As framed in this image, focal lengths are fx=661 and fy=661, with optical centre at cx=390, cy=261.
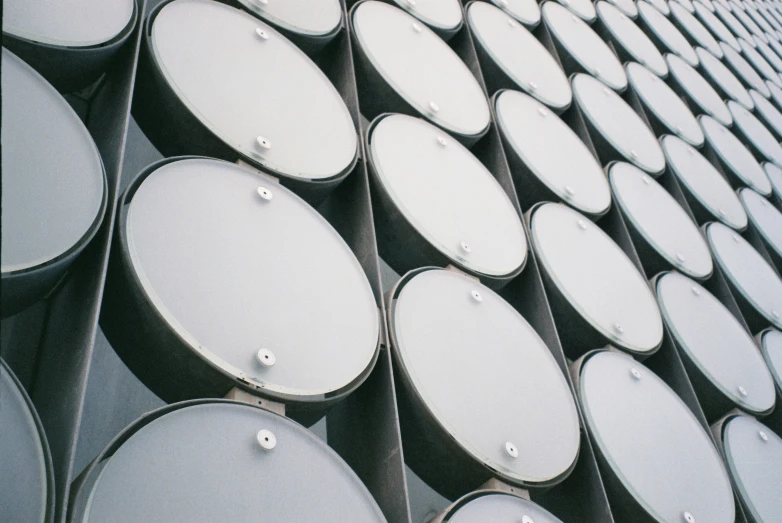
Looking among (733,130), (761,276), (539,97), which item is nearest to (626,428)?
(539,97)

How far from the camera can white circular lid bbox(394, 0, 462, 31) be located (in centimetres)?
209

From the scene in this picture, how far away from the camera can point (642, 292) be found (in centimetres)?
188

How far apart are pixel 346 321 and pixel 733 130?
128 inches

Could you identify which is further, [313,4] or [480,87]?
[480,87]

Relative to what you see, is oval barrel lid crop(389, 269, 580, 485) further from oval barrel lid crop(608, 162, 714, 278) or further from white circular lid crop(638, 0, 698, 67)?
white circular lid crop(638, 0, 698, 67)

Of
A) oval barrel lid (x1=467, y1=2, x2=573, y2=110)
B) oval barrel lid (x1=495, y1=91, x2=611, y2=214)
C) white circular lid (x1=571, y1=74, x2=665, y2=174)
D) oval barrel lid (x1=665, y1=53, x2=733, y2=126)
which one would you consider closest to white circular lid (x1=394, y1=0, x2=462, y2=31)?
oval barrel lid (x1=467, y1=2, x2=573, y2=110)

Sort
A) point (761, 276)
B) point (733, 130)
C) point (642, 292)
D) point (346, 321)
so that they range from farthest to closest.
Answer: point (733, 130), point (761, 276), point (642, 292), point (346, 321)

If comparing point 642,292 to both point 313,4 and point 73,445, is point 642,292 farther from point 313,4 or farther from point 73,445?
point 73,445

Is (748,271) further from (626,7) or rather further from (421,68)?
(626,7)

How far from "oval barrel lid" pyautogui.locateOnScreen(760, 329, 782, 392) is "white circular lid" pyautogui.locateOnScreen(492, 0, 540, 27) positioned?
147 centimetres

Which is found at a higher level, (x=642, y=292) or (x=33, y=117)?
(x=33, y=117)

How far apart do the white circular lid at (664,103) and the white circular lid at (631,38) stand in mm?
108

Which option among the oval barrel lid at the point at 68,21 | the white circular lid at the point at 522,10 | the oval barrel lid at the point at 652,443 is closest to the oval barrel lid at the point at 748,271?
the oval barrel lid at the point at 652,443

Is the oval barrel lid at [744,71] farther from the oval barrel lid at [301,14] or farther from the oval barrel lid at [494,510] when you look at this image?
the oval barrel lid at [494,510]
